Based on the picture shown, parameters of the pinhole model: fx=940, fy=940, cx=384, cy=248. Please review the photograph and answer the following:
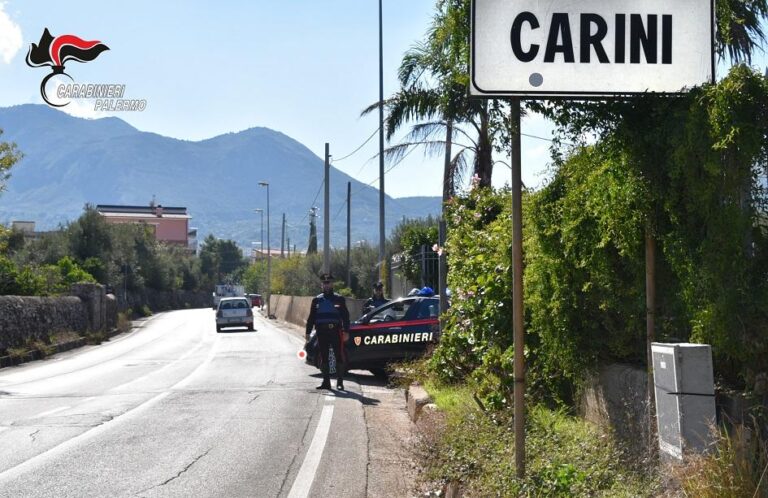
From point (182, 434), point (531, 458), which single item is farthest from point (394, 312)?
point (531, 458)

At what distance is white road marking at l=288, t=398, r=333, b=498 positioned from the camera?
316 inches

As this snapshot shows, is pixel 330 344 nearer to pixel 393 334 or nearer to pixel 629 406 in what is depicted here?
pixel 393 334

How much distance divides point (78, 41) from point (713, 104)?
23.6 m

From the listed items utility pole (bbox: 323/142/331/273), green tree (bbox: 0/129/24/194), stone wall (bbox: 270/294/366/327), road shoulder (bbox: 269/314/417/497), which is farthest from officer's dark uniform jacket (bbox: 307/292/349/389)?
utility pole (bbox: 323/142/331/273)

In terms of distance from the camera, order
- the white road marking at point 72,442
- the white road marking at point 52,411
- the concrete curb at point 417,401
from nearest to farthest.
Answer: the white road marking at point 72,442 → the concrete curb at point 417,401 → the white road marking at point 52,411

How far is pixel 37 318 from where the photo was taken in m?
30.1

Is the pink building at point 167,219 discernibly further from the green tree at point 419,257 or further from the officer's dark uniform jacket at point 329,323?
the officer's dark uniform jacket at point 329,323

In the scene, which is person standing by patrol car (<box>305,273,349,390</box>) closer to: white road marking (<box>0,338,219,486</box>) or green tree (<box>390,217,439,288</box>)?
white road marking (<box>0,338,219,486</box>)

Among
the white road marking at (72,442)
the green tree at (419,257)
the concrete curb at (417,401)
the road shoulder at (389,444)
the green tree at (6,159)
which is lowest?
the road shoulder at (389,444)

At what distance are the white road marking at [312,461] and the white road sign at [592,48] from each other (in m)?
3.89

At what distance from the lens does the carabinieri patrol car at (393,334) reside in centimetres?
1697

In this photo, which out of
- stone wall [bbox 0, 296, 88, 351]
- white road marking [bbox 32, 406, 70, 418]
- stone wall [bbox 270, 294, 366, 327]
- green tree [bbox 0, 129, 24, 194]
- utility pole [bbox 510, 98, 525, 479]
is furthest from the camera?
stone wall [bbox 270, 294, 366, 327]

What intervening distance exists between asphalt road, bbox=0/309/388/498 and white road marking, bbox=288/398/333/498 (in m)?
0.01

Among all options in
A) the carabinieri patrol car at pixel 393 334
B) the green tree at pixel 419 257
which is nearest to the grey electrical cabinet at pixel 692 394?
the carabinieri patrol car at pixel 393 334
